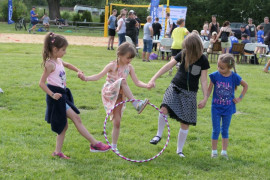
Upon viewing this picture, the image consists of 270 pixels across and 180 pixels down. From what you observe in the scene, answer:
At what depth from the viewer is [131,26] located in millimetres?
17844

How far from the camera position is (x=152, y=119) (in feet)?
24.4

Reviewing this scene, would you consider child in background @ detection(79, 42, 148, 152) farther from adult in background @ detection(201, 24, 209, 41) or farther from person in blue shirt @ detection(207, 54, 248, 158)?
adult in background @ detection(201, 24, 209, 41)

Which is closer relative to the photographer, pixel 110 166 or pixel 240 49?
pixel 110 166

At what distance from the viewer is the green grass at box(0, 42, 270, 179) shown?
4754 mm

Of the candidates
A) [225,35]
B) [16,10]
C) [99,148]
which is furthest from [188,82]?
[16,10]

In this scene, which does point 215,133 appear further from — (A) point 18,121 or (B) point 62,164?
(A) point 18,121

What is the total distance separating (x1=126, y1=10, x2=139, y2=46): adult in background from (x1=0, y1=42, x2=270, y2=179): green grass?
331 inches

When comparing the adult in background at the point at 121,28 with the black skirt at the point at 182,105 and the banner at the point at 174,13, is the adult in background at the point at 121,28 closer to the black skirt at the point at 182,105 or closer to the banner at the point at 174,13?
the banner at the point at 174,13

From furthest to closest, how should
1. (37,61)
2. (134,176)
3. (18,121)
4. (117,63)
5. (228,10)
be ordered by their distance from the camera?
(228,10) → (37,61) → (18,121) → (117,63) → (134,176)

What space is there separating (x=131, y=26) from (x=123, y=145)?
12.6 meters

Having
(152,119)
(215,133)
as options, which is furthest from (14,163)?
(152,119)

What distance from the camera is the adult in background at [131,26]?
17.7m

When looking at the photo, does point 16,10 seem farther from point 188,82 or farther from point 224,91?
point 224,91

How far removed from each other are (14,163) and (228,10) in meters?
47.7
